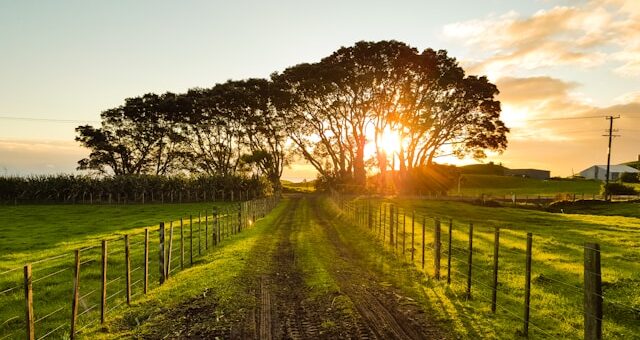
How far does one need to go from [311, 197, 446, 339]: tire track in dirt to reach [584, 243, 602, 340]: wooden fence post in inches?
113

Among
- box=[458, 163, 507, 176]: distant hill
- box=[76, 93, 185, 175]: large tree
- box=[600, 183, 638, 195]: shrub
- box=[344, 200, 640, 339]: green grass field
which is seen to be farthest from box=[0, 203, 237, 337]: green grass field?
box=[458, 163, 507, 176]: distant hill

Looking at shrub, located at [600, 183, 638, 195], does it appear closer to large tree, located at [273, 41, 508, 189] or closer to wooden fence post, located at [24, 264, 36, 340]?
large tree, located at [273, 41, 508, 189]

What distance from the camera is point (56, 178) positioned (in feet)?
229

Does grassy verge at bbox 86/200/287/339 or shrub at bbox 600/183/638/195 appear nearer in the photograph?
grassy verge at bbox 86/200/287/339

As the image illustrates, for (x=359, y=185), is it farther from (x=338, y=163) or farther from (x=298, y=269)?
(x=298, y=269)

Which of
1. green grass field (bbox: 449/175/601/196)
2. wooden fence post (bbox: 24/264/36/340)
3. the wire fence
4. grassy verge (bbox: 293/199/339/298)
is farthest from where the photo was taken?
green grass field (bbox: 449/175/601/196)

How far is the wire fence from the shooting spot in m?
11.0

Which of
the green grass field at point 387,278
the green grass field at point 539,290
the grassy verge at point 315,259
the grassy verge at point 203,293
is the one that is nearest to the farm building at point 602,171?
the green grass field at point 387,278

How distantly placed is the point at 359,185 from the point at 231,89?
26273mm

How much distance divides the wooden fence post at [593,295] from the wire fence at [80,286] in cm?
962

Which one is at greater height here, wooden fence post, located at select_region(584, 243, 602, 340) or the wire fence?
wooden fence post, located at select_region(584, 243, 602, 340)

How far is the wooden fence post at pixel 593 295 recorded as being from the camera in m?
8.22

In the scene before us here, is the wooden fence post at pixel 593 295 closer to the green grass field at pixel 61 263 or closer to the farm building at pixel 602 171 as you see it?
the green grass field at pixel 61 263

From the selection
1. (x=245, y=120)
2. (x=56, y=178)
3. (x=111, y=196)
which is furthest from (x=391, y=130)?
(x=56, y=178)
